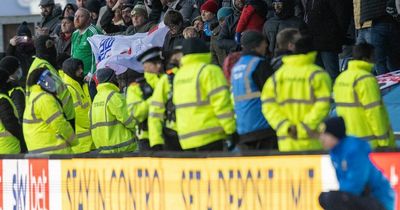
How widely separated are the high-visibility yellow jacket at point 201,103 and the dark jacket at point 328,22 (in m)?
4.41

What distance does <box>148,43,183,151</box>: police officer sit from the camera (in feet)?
44.9

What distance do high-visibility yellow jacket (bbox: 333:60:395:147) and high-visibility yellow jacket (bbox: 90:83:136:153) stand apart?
3.24m

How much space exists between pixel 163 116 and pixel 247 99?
3.93 ft

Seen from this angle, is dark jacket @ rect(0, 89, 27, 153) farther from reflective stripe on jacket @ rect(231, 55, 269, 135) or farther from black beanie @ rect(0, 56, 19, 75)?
→ reflective stripe on jacket @ rect(231, 55, 269, 135)

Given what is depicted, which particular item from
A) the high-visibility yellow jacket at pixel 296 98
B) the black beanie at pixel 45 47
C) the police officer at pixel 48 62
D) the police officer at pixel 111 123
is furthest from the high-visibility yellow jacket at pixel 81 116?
the high-visibility yellow jacket at pixel 296 98

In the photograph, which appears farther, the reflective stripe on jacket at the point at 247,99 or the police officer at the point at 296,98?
the reflective stripe on jacket at the point at 247,99

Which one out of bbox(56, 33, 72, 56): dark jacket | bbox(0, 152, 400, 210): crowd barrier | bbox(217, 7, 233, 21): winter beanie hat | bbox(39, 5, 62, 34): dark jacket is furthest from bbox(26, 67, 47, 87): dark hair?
bbox(39, 5, 62, 34): dark jacket

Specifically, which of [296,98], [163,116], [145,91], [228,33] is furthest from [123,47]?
[296,98]

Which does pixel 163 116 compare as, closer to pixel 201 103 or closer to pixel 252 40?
pixel 201 103

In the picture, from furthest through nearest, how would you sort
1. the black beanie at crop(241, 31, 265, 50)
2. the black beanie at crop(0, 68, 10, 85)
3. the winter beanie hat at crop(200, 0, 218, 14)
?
the winter beanie hat at crop(200, 0, 218, 14)
the black beanie at crop(0, 68, 10, 85)
the black beanie at crop(241, 31, 265, 50)

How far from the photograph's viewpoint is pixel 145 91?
1464 centimetres

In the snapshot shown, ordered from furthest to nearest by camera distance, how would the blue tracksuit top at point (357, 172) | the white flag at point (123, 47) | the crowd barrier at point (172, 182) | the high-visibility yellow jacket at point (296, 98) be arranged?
the white flag at point (123, 47)
the high-visibility yellow jacket at point (296, 98)
the crowd barrier at point (172, 182)
the blue tracksuit top at point (357, 172)

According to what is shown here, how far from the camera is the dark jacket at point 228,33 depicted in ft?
59.8

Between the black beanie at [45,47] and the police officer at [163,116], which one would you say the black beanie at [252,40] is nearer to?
the police officer at [163,116]
